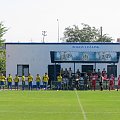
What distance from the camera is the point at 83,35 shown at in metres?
104

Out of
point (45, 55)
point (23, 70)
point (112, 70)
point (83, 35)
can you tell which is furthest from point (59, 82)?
point (83, 35)

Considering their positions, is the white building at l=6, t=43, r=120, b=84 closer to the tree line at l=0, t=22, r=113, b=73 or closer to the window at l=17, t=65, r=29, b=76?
the window at l=17, t=65, r=29, b=76

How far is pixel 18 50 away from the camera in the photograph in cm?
5022

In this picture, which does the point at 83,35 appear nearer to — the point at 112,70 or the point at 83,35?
the point at 83,35

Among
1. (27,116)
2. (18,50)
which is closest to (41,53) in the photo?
(18,50)

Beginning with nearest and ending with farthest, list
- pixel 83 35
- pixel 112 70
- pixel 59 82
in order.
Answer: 1. pixel 59 82
2. pixel 112 70
3. pixel 83 35

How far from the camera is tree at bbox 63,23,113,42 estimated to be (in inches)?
4082

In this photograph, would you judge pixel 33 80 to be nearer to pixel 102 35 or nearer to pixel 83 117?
pixel 83 117

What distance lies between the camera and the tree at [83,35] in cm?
10369

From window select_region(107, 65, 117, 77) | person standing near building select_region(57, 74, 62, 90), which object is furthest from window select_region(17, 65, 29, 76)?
window select_region(107, 65, 117, 77)

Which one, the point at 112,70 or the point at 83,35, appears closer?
the point at 112,70

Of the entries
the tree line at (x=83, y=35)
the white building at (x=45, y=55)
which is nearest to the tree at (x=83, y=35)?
the tree line at (x=83, y=35)

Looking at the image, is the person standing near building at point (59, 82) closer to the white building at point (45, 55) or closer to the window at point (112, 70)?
the white building at point (45, 55)

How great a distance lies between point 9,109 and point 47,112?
208 cm
